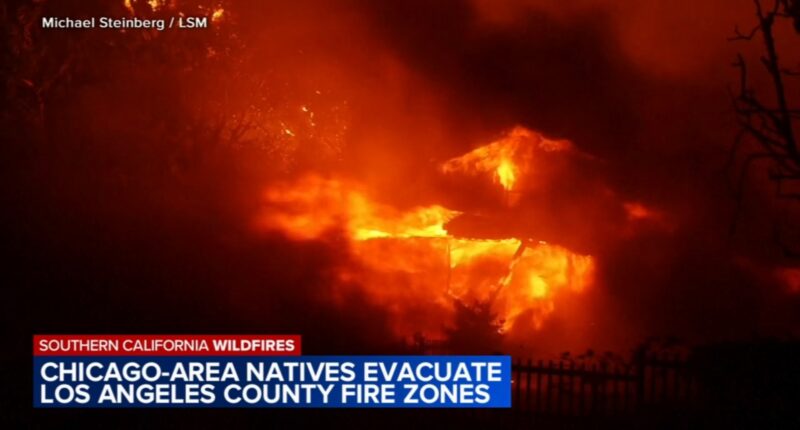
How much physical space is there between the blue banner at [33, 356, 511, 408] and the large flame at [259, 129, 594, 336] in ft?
7.99

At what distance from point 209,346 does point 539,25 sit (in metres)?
11.1

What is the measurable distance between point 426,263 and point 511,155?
9.88 feet

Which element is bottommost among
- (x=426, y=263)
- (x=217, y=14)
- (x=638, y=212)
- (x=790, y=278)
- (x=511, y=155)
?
(x=790, y=278)

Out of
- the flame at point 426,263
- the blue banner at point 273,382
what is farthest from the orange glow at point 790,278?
the blue banner at point 273,382

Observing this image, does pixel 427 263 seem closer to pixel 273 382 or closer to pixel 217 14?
pixel 273 382

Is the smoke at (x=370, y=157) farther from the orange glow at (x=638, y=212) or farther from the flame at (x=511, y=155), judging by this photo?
the flame at (x=511, y=155)

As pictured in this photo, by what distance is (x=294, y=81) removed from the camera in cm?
1892

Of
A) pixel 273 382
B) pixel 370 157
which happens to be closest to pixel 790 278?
pixel 370 157

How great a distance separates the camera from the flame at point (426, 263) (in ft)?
48.9

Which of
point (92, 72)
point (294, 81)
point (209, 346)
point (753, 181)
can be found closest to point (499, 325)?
point (209, 346)

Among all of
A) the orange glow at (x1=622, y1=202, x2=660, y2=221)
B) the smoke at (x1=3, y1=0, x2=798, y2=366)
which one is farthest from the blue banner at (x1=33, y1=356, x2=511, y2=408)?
the orange glow at (x1=622, y1=202, x2=660, y2=221)

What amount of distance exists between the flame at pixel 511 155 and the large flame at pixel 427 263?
1.21m

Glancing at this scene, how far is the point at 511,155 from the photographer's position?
16.7 metres

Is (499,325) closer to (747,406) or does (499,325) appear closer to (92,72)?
(747,406)
